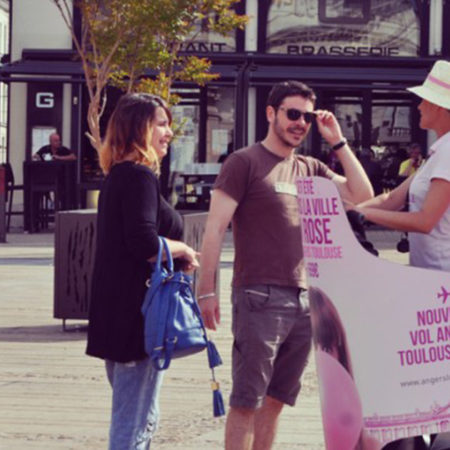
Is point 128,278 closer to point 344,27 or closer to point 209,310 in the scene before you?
point 209,310

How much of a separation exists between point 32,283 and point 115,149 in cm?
1076

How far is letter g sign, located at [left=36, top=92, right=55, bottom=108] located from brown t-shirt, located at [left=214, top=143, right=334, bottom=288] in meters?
25.2

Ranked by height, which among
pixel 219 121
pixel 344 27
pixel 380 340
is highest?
pixel 344 27

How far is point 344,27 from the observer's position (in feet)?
103

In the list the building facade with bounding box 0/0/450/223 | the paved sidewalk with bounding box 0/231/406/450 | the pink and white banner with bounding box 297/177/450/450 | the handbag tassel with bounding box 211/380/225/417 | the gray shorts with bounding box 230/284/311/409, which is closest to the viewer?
the pink and white banner with bounding box 297/177/450/450

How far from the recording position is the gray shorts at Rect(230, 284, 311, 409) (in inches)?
232

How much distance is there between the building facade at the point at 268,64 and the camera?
30.4 metres

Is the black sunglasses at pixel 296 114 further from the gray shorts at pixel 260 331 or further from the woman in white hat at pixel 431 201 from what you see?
the woman in white hat at pixel 431 201

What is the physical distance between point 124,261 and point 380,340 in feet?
3.97

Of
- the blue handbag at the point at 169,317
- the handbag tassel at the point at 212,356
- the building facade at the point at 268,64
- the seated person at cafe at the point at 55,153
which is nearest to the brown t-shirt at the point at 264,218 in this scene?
the handbag tassel at the point at 212,356

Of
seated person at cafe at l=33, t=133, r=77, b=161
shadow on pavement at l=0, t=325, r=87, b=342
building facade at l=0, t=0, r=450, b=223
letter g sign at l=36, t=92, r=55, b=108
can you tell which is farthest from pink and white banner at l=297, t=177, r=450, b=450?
letter g sign at l=36, t=92, r=55, b=108

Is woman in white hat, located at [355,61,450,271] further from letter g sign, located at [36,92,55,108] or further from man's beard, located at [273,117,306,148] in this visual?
letter g sign, located at [36,92,55,108]

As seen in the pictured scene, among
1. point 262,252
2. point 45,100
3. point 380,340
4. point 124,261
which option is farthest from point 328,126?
point 45,100

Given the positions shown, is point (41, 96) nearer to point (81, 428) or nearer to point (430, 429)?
point (81, 428)
